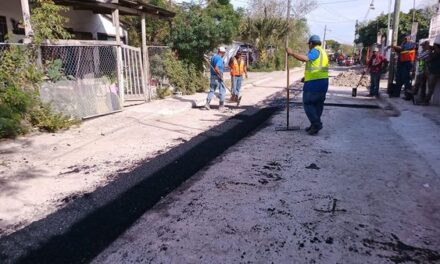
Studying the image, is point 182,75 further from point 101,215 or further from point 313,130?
point 101,215

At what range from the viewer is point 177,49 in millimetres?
14117

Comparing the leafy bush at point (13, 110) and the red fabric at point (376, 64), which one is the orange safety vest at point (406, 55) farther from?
the leafy bush at point (13, 110)

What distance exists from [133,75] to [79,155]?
18.0 feet

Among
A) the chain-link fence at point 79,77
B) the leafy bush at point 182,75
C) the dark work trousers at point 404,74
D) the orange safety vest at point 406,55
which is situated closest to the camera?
the chain-link fence at point 79,77

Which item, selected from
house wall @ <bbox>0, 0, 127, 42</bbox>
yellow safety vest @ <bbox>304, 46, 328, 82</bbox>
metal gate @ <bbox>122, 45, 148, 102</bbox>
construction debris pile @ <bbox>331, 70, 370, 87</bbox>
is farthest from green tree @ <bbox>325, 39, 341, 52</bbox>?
yellow safety vest @ <bbox>304, 46, 328, 82</bbox>

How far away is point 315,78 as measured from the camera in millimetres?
6973

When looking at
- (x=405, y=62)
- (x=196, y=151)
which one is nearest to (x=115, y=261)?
(x=196, y=151)

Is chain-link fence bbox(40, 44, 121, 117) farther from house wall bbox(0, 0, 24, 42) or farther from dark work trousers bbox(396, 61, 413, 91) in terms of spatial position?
dark work trousers bbox(396, 61, 413, 91)

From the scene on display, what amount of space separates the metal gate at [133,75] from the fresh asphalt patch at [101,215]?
5355 mm

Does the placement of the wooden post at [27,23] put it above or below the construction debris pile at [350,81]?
above

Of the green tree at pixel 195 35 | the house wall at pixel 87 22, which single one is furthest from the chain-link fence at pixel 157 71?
the house wall at pixel 87 22

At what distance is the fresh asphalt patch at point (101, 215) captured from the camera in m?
3.21

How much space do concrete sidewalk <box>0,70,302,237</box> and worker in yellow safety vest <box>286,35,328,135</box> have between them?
7.72 ft

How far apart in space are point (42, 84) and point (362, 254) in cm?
701
